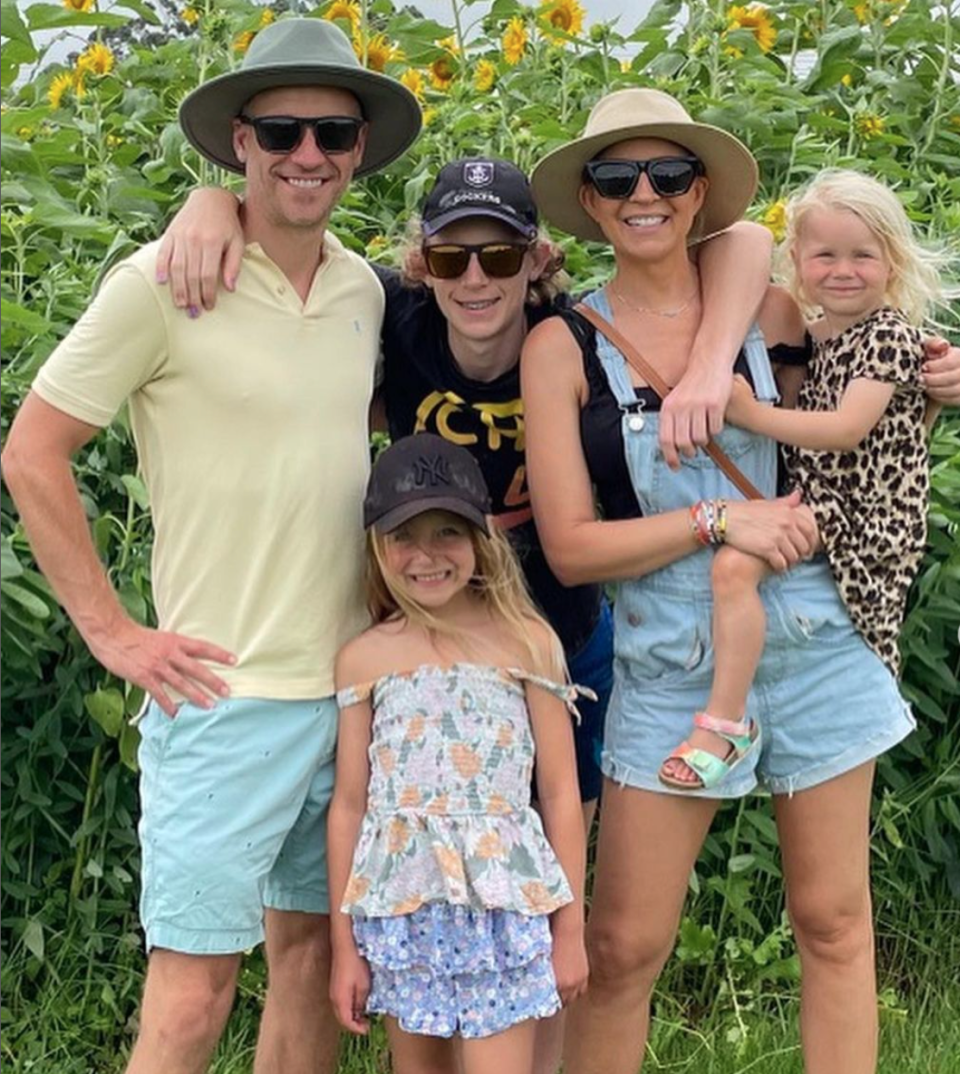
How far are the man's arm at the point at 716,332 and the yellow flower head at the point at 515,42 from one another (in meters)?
2.19

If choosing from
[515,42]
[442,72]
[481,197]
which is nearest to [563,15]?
[515,42]

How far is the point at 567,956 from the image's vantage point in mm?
3389

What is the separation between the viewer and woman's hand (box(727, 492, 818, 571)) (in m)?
3.35

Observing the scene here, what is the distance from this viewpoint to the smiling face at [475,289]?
3.48m

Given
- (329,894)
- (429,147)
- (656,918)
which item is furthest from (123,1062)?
(429,147)

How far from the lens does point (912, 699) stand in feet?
14.5

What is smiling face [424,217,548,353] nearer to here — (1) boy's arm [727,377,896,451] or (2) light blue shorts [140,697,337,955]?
(1) boy's arm [727,377,896,451]

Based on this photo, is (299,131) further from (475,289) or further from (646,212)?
(646,212)

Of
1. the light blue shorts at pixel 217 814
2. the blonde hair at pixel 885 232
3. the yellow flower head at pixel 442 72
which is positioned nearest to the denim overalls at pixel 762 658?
the blonde hair at pixel 885 232

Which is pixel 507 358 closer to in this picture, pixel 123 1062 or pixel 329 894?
pixel 329 894

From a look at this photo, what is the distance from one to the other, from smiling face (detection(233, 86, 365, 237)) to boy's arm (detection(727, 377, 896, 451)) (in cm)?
78

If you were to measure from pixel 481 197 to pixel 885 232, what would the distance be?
73 cm

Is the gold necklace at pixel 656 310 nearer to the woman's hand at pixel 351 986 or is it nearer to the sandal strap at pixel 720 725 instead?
the sandal strap at pixel 720 725

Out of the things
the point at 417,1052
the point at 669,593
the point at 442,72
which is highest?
the point at 669,593
